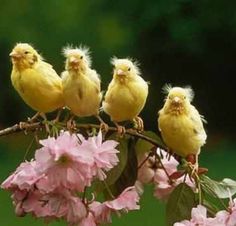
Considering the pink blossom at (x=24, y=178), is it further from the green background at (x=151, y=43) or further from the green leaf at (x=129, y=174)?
the green background at (x=151, y=43)

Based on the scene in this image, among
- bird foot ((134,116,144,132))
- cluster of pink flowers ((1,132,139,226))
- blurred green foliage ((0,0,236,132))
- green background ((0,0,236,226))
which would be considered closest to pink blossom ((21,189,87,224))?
cluster of pink flowers ((1,132,139,226))

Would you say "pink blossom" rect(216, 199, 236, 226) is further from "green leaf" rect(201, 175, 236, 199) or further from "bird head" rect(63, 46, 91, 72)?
"bird head" rect(63, 46, 91, 72)

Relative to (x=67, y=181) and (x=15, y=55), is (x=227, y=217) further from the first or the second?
(x=15, y=55)

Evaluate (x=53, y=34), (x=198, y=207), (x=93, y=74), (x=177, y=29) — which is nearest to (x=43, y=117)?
(x=93, y=74)

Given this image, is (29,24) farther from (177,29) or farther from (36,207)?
(36,207)

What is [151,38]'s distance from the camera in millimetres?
6246

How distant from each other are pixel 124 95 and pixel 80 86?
0.18 feet

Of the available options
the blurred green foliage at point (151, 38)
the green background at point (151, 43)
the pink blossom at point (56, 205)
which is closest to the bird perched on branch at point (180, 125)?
the pink blossom at point (56, 205)

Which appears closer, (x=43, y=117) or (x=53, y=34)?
(x=43, y=117)

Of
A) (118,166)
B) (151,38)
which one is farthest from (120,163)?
(151,38)

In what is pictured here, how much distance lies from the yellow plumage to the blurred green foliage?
4237 mm

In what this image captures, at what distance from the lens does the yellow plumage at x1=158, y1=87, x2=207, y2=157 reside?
91cm

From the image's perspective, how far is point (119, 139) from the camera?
0.91m

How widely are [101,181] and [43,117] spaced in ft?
0.27
